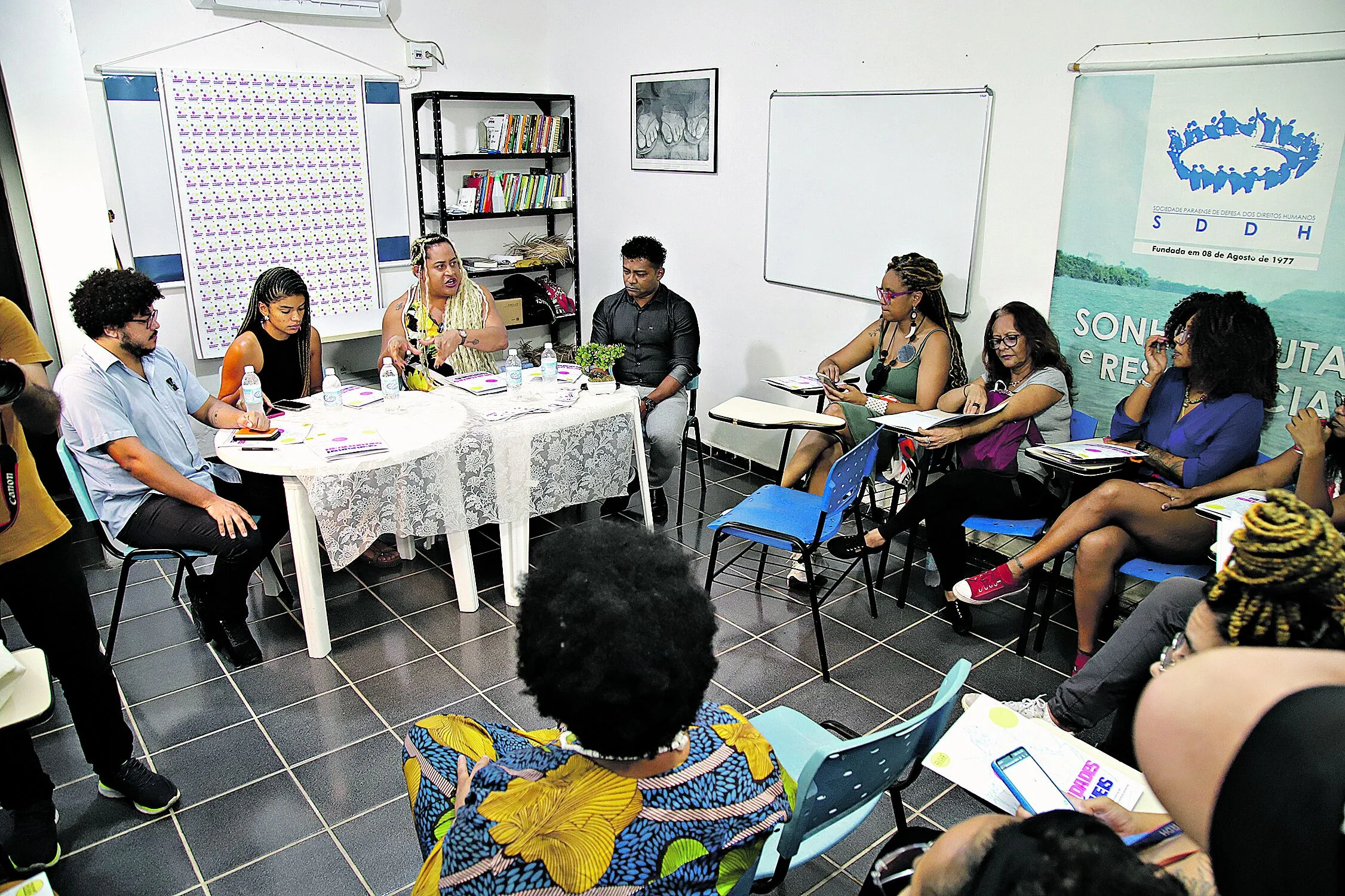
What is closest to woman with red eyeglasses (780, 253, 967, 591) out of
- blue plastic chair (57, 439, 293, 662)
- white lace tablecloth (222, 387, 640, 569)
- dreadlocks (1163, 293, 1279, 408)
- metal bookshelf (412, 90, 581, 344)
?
white lace tablecloth (222, 387, 640, 569)

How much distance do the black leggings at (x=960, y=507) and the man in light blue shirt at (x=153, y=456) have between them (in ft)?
8.21

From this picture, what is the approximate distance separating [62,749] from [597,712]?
7.96 ft

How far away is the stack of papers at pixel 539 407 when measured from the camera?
3.68m

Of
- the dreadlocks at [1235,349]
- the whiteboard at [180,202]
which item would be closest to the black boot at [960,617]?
the dreadlocks at [1235,349]

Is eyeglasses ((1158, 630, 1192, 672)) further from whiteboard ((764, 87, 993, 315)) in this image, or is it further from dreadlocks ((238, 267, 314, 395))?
dreadlocks ((238, 267, 314, 395))

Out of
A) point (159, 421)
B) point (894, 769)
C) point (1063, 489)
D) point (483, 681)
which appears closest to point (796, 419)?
point (1063, 489)

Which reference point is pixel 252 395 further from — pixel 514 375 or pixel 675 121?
pixel 675 121

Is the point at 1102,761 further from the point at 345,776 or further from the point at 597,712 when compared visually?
the point at 345,776

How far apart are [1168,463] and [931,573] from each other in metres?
1.11

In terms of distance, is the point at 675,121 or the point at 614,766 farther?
the point at 675,121

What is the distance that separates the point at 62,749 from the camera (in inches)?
109

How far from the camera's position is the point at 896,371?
4.07 metres

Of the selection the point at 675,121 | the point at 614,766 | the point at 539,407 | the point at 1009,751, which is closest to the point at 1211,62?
the point at 1009,751

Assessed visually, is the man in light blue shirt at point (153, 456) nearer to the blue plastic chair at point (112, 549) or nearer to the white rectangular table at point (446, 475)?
the blue plastic chair at point (112, 549)
